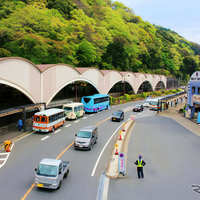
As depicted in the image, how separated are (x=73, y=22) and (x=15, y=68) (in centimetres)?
4988

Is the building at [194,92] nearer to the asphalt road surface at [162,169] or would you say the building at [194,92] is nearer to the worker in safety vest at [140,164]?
the asphalt road surface at [162,169]

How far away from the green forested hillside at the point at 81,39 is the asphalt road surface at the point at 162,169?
35801 mm

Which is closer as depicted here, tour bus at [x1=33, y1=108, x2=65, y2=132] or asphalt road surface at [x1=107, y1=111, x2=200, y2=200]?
asphalt road surface at [x1=107, y1=111, x2=200, y2=200]

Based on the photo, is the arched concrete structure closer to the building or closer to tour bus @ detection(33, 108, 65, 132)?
tour bus @ detection(33, 108, 65, 132)

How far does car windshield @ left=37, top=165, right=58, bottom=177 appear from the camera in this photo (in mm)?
11235


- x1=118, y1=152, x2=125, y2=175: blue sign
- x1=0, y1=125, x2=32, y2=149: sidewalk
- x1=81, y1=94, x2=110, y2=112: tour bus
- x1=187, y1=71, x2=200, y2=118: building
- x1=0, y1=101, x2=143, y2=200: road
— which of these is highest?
x1=187, y1=71, x2=200, y2=118: building

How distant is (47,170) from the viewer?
37.4ft

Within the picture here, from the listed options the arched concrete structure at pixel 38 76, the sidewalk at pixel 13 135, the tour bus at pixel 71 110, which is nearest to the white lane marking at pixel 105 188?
the sidewalk at pixel 13 135

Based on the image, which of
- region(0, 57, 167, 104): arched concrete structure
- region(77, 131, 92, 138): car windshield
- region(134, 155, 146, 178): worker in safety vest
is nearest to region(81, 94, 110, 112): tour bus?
region(0, 57, 167, 104): arched concrete structure

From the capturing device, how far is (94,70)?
1730 inches

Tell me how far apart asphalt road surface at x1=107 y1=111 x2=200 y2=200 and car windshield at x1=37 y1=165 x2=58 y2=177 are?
331 centimetres

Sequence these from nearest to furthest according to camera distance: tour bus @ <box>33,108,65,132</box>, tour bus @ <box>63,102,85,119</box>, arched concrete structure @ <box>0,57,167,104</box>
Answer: arched concrete structure @ <box>0,57,167,104</box>, tour bus @ <box>33,108,65,132</box>, tour bus @ <box>63,102,85,119</box>

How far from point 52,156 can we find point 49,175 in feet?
17.6

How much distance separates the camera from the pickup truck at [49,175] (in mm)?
11016
